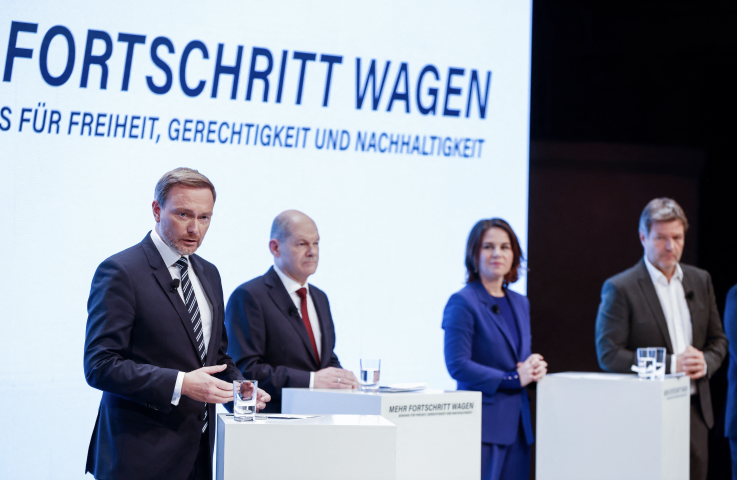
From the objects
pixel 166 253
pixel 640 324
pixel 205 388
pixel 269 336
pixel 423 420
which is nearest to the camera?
pixel 205 388

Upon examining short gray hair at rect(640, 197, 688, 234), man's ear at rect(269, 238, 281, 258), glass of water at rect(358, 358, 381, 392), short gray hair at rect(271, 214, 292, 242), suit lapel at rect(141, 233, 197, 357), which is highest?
short gray hair at rect(640, 197, 688, 234)

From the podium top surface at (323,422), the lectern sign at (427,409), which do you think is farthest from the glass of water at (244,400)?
the lectern sign at (427,409)

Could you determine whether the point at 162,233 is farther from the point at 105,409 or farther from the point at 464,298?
the point at 464,298

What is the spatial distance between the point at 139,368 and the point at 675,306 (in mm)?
3125

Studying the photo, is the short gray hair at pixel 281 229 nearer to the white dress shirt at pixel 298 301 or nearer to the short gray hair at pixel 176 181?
the white dress shirt at pixel 298 301

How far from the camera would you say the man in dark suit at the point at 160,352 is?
2613 mm

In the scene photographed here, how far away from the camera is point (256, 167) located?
15.1ft

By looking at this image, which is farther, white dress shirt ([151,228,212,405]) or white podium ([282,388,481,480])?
white podium ([282,388,481,480])

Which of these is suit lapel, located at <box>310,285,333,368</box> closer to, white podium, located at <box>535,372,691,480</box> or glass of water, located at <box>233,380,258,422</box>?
white podium, located at <box>535,372,691,480</box>

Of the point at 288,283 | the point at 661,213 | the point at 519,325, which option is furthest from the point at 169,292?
the point at 661,213

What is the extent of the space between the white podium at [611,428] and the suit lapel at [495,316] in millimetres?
243

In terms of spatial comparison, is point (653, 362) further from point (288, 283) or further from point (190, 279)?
point (190, 279)

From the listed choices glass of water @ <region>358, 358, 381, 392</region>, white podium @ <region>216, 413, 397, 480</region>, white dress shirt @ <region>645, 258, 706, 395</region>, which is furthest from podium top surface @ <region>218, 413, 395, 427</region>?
white dress shirt @ <region>645, 258, 706, 395</region>

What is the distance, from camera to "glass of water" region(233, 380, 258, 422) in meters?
2.38
